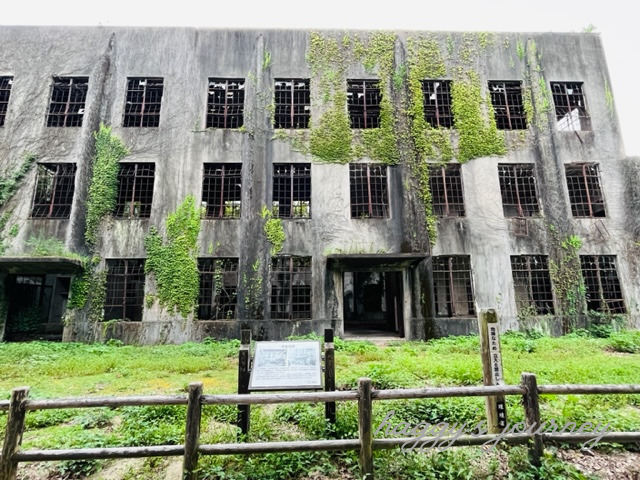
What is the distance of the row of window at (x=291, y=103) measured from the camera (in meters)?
13.6

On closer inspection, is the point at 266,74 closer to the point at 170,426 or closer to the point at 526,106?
the point at 526,106

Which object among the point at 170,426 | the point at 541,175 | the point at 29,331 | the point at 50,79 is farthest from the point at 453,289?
the point at 50,79

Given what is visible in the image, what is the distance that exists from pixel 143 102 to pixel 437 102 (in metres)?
11.3

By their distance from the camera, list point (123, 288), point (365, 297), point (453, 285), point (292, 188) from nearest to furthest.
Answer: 1. point (123, 288)
2. point (453, 285)
3. point (292, 188)
4. point (365, 297)

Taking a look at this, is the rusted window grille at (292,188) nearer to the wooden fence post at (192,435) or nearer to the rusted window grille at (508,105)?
the rusted window grille at (508,105)

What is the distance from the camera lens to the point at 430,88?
46.4 ft

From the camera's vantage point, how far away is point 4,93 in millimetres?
13586

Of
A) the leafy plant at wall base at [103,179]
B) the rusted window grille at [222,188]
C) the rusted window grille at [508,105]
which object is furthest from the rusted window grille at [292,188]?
the rusted window grille at [508,105]

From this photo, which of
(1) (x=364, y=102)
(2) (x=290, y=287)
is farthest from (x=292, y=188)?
(1) (x=364, y=102)

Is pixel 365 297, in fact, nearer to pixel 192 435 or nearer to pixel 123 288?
pixel 123 288

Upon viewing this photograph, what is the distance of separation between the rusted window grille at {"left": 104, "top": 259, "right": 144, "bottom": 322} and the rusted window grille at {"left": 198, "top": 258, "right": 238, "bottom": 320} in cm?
209

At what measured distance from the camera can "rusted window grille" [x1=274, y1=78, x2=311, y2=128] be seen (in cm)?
1375

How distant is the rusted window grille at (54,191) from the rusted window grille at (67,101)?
1749 mm

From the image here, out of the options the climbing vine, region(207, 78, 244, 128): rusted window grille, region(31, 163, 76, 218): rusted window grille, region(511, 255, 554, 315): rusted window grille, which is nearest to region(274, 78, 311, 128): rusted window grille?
region(207, 78, 244, 128): rusted window grille
